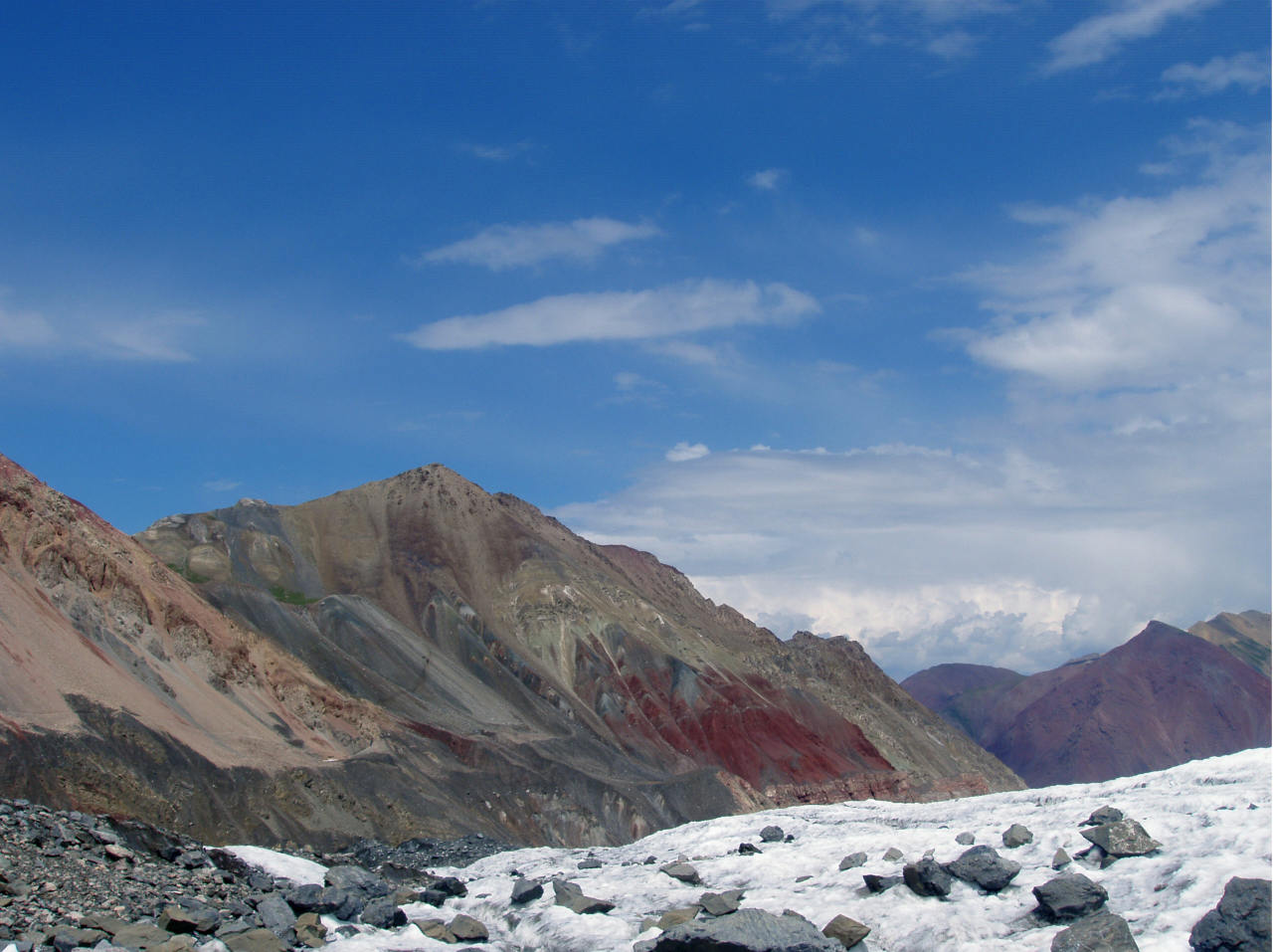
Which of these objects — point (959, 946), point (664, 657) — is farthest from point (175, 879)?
point (664, 657)

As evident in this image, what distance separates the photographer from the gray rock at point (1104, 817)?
1570cm

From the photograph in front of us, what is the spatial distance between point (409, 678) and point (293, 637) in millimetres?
9410

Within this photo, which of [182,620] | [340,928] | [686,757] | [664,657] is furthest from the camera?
[664,657]

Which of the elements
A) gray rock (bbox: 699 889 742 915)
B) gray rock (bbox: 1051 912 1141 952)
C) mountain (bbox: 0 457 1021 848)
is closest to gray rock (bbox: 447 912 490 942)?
gray rock (bbox: 699 889 742 915)

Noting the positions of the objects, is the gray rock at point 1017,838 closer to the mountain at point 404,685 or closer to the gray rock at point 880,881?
the gray rock at point 880,881

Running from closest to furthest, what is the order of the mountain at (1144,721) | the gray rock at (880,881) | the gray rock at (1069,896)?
1. the gray rock at (1069,896)
2. the gray rock at (880,881)
3. the mountain at (1144,721)

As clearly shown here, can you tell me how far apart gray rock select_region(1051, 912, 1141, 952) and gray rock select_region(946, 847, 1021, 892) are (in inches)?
73.9

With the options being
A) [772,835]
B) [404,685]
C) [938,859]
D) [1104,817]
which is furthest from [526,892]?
[404,685]

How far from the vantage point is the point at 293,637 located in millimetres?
63406

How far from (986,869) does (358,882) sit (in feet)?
38.9

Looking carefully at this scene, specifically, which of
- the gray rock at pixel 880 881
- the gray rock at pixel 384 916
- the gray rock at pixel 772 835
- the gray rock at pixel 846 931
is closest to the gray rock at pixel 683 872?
the gray rock at pixel 772 835

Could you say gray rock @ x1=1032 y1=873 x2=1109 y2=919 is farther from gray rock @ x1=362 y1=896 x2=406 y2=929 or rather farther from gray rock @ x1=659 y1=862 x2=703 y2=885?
gray rock @ x1=362 y1=896 x2=406 y2=929

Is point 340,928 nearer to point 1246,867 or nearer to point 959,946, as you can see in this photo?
point 959,946

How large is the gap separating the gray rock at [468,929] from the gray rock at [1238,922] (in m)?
10.6
